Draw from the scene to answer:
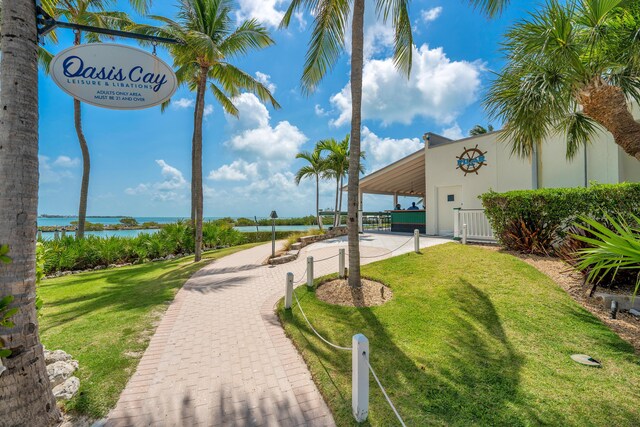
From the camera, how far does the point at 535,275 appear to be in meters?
6.60

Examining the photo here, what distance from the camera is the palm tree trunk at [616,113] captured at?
5484 millimetres

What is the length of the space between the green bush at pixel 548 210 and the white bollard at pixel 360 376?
682cm

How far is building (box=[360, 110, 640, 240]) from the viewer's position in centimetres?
1007

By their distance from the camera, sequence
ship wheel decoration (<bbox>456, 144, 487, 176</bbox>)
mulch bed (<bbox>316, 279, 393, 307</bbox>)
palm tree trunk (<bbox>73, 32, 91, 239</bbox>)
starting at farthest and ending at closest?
palm tree trunk (<bbox>73, 32, 91, 239</bbox>) → ship wheel decoration (<bbox>456, 144, 487, 176</bbox>) → mulch bed (<bbox>316, 279, 393, 307</bbox>)

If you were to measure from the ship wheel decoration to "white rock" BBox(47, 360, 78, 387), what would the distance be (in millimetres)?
14324

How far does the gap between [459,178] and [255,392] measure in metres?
13.1

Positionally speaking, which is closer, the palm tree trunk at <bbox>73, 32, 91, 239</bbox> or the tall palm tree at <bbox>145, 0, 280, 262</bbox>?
the tall palm tree at <bbox>145, 0, 280, 262</bbox>

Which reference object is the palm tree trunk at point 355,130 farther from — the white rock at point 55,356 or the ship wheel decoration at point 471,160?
the ship wheel decoration at point 471,160

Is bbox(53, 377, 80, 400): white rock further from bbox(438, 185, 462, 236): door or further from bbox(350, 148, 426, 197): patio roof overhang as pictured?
bbox(350, 148, 426, 197): patio roof overhang

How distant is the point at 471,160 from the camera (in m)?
12.8

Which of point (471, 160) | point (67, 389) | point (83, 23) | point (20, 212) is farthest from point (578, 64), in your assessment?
point (83, 23)

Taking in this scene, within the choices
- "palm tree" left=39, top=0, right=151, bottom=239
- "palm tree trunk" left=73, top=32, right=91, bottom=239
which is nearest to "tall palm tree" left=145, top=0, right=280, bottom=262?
"palm tree" left=39, top=0, right=151, bottom=239

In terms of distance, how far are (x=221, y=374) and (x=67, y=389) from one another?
1563 mm

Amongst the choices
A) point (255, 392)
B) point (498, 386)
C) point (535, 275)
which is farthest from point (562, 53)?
point (255, 392)
